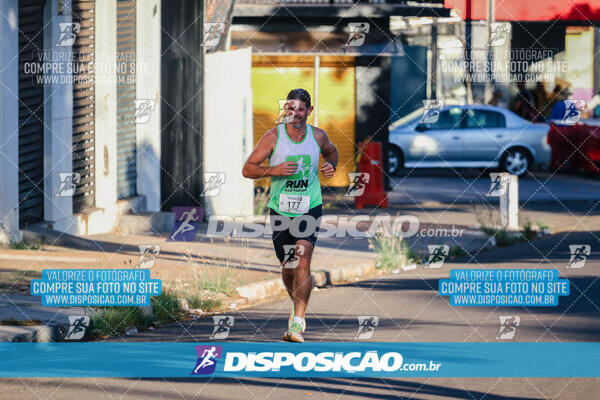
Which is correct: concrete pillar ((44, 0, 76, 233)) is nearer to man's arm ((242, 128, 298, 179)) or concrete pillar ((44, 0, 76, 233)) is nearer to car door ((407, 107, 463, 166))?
man's arm ((242, 128, 298, 179))

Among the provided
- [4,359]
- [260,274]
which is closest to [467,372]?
[4,359]

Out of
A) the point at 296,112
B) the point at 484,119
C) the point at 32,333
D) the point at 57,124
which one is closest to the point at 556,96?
the point at 484,119

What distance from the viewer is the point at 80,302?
10922 millimetres

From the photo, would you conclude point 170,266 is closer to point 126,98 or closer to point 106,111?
point 106,111

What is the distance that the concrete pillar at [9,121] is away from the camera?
13914 mm

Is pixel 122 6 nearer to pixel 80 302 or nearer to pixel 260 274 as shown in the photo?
pixel 260 274

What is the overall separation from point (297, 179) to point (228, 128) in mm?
10199

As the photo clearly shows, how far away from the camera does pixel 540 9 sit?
3206cm

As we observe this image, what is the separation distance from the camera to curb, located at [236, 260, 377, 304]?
41.6 ft

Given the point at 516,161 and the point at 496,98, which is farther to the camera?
the point at 496,98

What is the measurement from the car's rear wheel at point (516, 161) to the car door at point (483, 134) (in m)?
0.28

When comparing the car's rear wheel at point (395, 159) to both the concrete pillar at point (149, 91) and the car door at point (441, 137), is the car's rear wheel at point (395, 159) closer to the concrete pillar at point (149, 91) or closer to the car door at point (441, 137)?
the car door at point (441, 137)

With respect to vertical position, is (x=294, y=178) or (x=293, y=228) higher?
(x=294, y=178)

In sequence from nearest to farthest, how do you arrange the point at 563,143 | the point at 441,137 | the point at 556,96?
the point at 563,143
the point at 441,137
the point at 556,96
